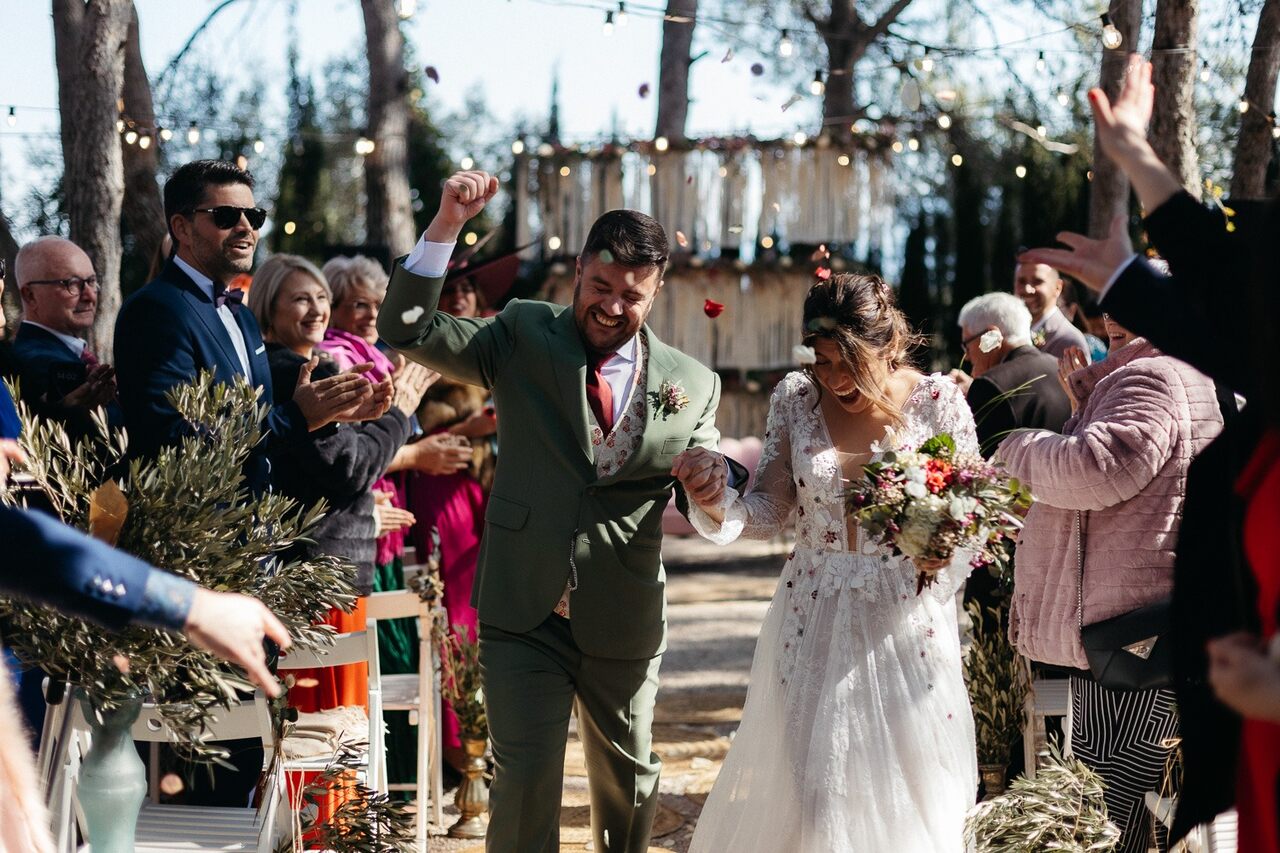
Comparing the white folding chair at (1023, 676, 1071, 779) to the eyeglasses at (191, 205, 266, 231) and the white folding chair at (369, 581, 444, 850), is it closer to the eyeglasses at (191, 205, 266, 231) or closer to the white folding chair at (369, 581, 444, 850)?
the white folding chair at (369, 581, 444, 850)

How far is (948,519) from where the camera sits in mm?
3518

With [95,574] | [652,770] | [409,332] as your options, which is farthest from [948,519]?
[95,574]

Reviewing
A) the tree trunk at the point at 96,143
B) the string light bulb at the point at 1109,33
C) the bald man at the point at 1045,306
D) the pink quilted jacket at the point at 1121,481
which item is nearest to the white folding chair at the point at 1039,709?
the pink quilted jacket at the point at 1121,481

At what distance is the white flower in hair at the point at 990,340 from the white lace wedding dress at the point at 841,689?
61.3 inches

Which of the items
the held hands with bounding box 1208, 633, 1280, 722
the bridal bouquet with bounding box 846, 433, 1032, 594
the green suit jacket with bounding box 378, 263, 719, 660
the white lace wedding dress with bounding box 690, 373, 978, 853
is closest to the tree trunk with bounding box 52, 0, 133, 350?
the green suit jacket with bounding box 378, 263, 719, 660

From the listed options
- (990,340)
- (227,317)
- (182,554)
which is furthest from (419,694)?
(990,340)

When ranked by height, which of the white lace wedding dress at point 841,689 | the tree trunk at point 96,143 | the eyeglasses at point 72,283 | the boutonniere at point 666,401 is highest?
the tree trunk at point 96,143

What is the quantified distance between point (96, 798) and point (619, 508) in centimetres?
164

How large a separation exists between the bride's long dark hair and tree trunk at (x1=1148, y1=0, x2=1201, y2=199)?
12.1 feet

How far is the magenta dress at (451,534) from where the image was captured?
247 inches

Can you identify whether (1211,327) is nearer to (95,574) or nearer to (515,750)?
(95,574)

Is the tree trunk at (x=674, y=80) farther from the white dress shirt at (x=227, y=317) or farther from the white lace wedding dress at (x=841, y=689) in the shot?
the white lace wedding dress at (x=841, y=689)

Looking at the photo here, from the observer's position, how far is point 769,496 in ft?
13.1

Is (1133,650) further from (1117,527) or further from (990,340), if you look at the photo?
(990,340)
